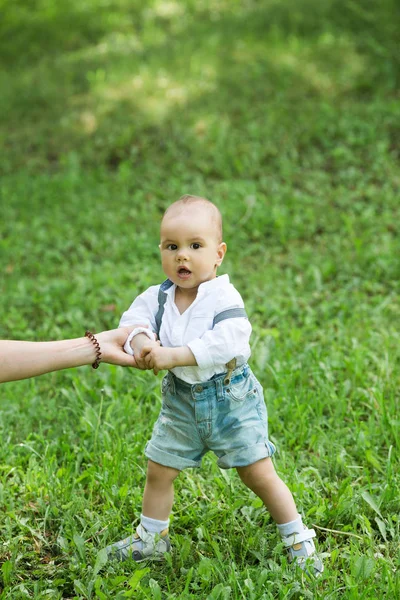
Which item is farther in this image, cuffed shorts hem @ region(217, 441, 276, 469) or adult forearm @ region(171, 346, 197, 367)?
cuffed shorts hem @ region(217, 441, 276, 469)

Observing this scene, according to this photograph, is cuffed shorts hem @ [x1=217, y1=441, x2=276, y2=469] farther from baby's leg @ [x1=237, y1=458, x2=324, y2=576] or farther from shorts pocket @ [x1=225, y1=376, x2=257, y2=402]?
shorts pocket @ [x1=225, y1=376, x2=257, y2=402]

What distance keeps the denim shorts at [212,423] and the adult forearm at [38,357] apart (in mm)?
340

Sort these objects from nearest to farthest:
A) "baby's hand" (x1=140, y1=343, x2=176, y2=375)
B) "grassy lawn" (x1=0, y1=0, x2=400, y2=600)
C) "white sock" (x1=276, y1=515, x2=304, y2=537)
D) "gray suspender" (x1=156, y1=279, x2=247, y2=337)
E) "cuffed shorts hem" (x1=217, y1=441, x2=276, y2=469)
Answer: "baby's hand" (x1=140, y1=343, x2=176, y2=375)
"gray suspender" (x1=156, y1=279, x2=247, y2=337)
"cuffed shorts hem" (x1=217, y1=441, x2=276, y2=469)
"white sock" (x1=276, y1=515, x2=304, y2=537)
"grassy lawn" (x1=0, y1=0, x2=400, y2=600)

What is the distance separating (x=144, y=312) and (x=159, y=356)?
30 cm

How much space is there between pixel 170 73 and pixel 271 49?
1.21 m

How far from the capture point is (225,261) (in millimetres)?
5746

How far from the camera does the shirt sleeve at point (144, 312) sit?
2.80 meters

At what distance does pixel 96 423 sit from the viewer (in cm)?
374

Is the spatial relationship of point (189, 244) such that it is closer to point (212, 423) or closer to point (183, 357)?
point (183, 357)

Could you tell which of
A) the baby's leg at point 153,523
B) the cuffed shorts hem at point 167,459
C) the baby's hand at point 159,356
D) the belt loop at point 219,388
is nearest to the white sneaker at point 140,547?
the baby's leg at point 153,523

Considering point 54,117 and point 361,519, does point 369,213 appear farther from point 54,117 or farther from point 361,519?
point 54,117

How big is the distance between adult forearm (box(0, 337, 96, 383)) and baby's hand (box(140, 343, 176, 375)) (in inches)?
11.9

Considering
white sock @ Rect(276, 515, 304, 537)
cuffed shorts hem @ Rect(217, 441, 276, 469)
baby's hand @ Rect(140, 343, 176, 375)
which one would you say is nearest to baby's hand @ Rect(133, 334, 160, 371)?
baby's hand @ Rect(140, 343, 176, 375)

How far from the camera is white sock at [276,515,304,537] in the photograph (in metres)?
2.90
